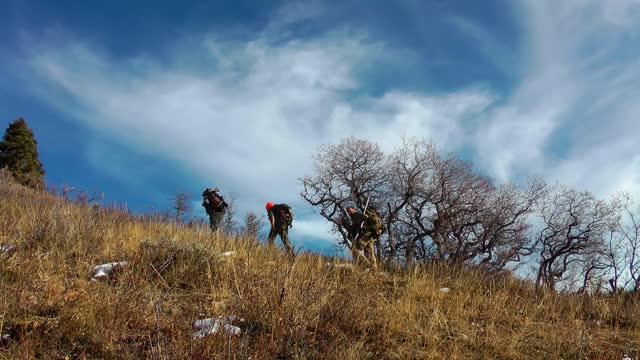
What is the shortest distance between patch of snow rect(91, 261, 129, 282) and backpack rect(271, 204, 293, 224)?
22.2 feet

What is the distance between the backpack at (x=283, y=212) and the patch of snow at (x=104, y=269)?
6.77 meters

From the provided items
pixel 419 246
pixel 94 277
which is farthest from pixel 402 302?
pixel 419 246

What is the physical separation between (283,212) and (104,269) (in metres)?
7.15

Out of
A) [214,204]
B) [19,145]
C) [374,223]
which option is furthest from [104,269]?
[19,145]

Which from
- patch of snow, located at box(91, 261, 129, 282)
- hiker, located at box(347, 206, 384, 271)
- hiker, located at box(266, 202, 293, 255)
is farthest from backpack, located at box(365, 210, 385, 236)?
patch of snow, located at box(91, 261, 129, 282)

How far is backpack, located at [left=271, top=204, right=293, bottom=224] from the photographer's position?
1221 centimetres

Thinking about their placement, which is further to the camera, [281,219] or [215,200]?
[215,200]

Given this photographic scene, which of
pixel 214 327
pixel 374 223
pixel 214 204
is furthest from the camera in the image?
pixel 214 204

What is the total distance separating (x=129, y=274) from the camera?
4867 mm

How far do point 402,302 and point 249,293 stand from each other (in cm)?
207

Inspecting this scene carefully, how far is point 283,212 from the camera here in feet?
Result: 40.5

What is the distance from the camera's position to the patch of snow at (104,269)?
16.7 feet

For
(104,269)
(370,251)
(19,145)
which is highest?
(19,145)

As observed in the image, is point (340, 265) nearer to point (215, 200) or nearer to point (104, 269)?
point (104, 269)
